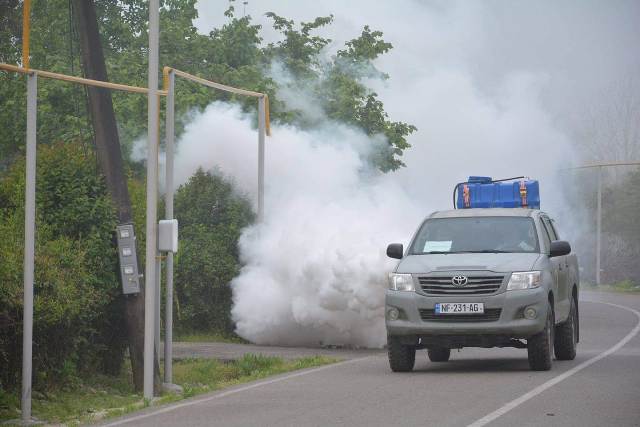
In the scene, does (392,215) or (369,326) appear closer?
(369,326)

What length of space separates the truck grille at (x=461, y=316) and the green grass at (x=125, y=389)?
2.41m

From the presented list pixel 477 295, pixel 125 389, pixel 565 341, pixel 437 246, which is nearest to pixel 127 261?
pixel 125 389

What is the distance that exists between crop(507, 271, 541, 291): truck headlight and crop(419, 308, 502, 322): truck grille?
34cm

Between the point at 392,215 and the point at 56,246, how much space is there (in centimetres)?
960

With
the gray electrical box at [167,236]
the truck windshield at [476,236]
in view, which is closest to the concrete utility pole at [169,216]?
the gray electrical box at [167,236]

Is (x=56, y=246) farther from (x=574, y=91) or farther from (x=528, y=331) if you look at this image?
(x=574, y=91)

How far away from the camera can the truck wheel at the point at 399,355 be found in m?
17.4

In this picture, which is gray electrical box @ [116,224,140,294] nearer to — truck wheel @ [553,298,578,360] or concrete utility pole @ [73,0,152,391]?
concrete utility pole @ [73,0,152,391]

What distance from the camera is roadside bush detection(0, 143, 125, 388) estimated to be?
17609 millimetres

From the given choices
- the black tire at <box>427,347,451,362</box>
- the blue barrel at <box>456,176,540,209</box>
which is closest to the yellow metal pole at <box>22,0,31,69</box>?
the black tire at <box>427,347,451,362</box>

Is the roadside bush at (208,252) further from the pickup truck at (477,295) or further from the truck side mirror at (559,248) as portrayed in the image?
the truck side mirror at (559,248)

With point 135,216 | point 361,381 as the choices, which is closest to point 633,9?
point 135,216

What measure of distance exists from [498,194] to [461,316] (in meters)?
5.29

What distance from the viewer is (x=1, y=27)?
25984 millimetres
